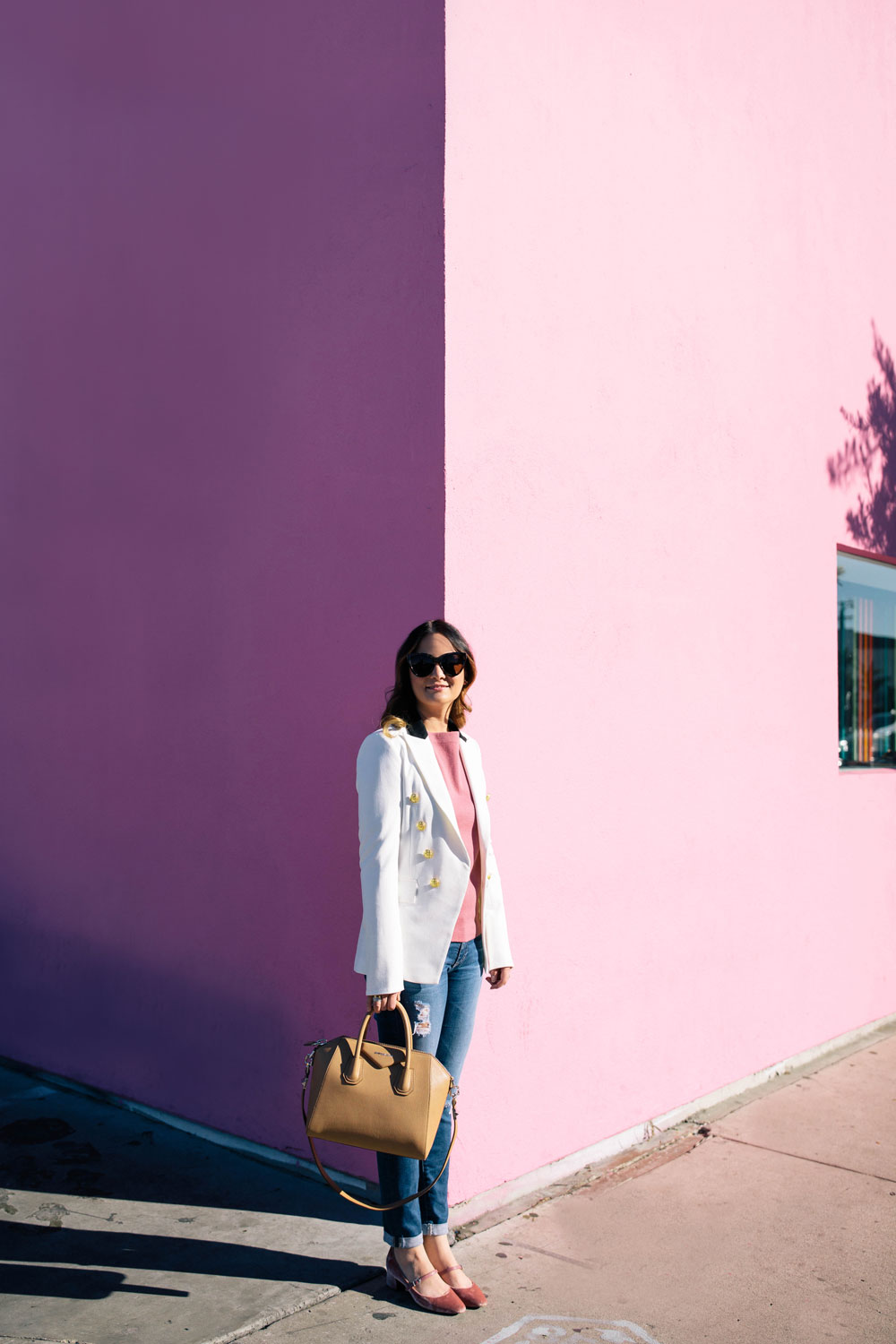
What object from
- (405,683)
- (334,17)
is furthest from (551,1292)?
(334,17)

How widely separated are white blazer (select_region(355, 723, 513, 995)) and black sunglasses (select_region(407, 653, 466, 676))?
7.5 inches

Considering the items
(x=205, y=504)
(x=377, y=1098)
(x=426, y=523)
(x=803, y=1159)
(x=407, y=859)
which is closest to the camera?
(x=377, y=1098)

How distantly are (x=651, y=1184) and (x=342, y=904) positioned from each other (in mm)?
1557

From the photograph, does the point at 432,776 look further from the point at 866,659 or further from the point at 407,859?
the point at 866,659

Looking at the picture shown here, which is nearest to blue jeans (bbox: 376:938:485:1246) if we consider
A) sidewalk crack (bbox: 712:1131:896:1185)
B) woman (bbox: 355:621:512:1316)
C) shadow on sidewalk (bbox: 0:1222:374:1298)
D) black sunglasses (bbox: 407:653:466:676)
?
woman (bbox: 355:621:512:1316)

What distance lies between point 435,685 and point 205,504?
1.76 m

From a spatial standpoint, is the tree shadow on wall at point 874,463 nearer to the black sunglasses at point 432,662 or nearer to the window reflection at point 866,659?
the window reflection at point 866,659

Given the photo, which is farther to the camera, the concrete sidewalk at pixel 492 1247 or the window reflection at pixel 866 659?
the window reflection at pixel 866 659

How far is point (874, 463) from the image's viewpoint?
662 cm

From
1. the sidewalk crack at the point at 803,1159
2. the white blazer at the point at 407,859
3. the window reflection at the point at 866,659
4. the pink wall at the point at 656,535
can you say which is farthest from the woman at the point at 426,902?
the window reflection at the point at 866,659

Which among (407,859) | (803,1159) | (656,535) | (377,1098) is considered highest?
(656,535)

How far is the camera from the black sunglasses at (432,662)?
3445 millimetres

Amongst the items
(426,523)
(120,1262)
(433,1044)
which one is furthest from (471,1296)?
(426,523)

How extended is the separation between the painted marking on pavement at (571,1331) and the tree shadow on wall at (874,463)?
14.7 ft
